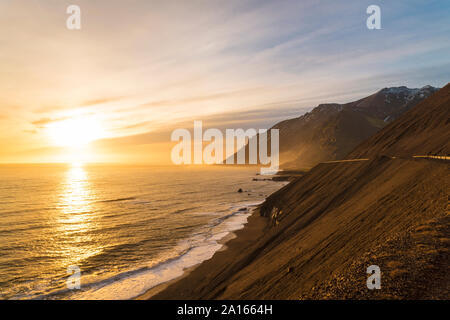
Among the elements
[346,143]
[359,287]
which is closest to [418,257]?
[359,287]

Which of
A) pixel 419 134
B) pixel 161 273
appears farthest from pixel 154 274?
pixel 419 134

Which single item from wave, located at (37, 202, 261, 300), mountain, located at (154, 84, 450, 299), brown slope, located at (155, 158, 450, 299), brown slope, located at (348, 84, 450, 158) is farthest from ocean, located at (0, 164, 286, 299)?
brown slope, located at (348, 84, 450, 158)

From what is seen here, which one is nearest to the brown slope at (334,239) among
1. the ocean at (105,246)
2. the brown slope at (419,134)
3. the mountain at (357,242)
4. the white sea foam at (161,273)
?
the mountain at (357,242)

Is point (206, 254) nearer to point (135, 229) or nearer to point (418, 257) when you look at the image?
point (135, 229)

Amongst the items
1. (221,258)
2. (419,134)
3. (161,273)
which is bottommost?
(161,273)

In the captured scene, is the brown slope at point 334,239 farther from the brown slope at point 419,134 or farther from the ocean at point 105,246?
the brown slope at point 419,134

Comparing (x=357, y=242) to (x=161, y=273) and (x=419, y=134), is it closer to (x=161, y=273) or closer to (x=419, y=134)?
(x=161, y=273)
